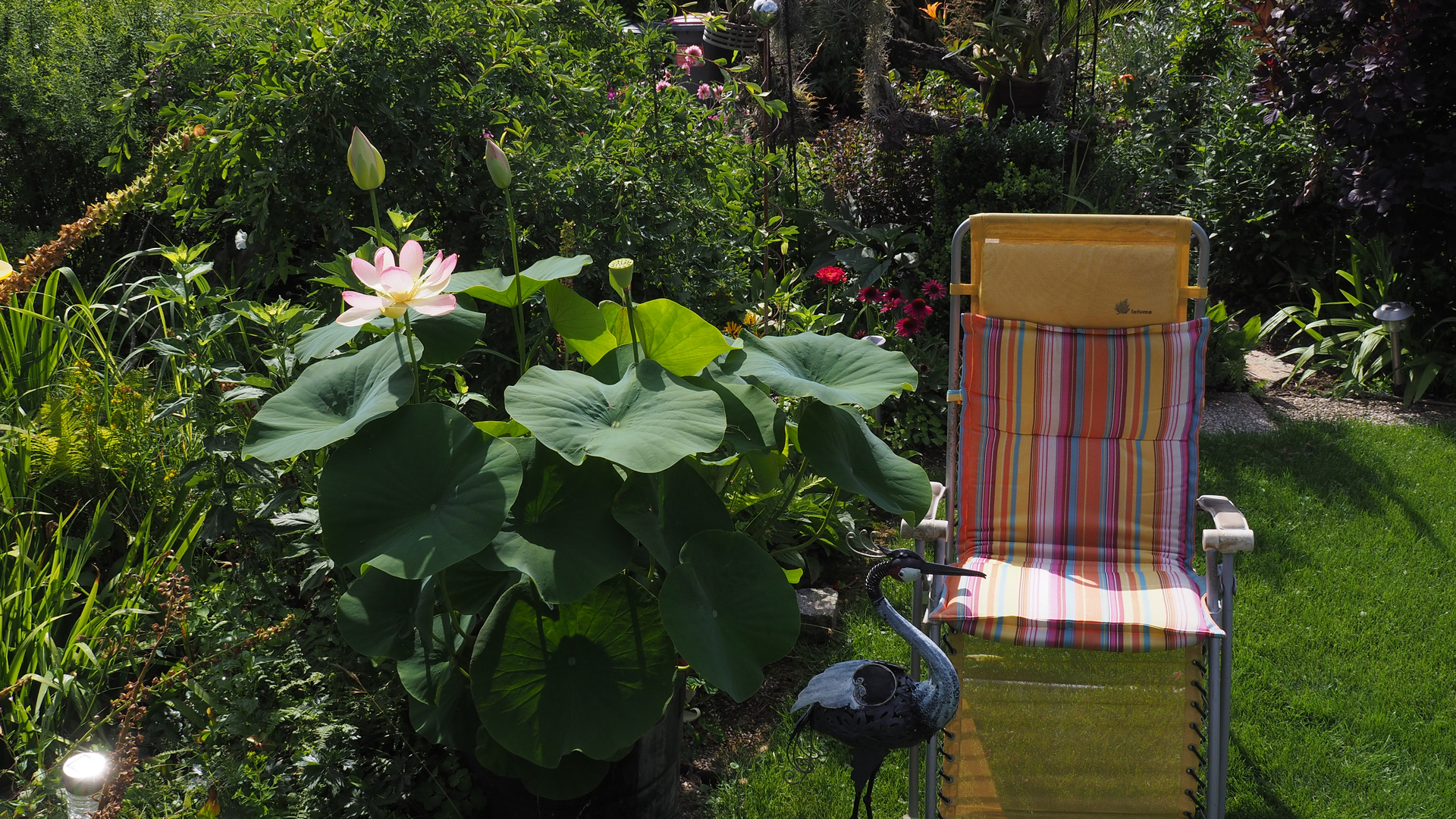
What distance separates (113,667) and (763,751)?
1.45 meters

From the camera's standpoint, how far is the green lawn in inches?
90.1

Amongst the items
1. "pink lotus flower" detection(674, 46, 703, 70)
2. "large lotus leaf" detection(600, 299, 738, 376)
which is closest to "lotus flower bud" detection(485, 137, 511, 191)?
"large lotus leaf" detection(600, 299, 738, 376)

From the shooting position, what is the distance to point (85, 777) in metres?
1.43

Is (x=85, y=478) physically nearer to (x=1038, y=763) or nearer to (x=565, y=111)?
(x=565, y=111)

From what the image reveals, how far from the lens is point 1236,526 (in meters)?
2.14

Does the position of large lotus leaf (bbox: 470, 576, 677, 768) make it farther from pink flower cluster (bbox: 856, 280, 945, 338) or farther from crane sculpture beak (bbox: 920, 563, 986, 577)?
pink flower cluster (bbox: 856, 280, 945, 338)

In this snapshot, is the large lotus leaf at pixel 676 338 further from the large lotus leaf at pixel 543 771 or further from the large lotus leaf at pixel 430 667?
the large lotus leaf at pixel 543 771

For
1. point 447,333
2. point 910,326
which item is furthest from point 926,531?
point 910,326

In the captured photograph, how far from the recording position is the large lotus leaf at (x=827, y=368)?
5.92 feet

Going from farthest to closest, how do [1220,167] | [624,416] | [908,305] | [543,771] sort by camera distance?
[1220,167]
[908,305]
[543,771]
[624,416]

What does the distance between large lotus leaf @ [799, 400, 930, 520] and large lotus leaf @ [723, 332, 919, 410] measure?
0.21 ft

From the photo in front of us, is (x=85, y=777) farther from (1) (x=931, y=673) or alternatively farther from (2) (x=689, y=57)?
(2) (x=689, y=57)

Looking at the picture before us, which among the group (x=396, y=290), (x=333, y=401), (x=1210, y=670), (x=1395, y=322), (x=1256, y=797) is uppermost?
(x=396, y=290)

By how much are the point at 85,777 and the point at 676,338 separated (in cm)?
119
